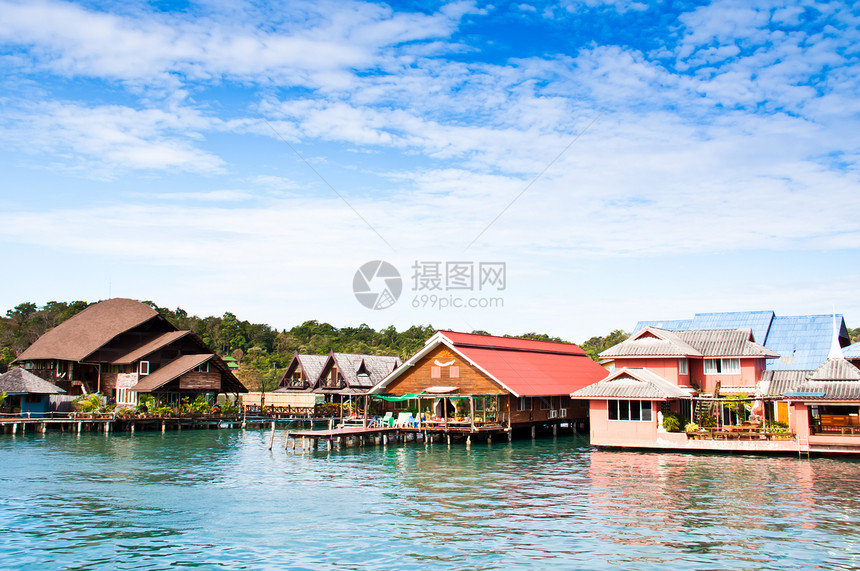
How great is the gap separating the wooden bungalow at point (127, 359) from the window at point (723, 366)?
38973mm

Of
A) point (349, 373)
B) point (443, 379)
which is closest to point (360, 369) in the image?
point (349, 373)

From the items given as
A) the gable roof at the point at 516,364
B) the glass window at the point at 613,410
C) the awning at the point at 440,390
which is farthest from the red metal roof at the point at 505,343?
the glass window at the point at 613,410

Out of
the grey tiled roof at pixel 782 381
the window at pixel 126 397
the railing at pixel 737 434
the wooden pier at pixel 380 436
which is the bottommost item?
the wooden pier at pixel 380 436

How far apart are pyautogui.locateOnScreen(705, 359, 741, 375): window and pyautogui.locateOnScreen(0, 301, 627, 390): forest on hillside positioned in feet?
141

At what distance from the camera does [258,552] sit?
1784 cm

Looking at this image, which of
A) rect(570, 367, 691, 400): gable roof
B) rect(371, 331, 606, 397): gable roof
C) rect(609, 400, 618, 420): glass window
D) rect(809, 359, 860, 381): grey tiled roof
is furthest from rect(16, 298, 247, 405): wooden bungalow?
rect(809, 359, 860, 381): grey tiled roof

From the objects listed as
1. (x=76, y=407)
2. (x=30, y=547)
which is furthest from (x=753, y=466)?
(x=76, y=407)

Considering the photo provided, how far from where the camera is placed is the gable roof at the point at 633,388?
3809 cm

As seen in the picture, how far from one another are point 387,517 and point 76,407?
47.3 meters

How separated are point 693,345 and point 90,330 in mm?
51182

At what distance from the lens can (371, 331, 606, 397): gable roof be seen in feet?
152

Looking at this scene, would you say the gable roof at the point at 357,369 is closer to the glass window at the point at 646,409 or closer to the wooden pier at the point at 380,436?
the wooden pier at the point at 380,436

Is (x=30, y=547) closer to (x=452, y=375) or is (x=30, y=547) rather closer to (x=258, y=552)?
(x=258, y=552)

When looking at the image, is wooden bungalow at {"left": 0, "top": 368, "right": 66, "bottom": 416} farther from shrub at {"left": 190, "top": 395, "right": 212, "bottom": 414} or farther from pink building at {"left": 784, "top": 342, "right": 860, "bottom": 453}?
pink building at {"left": 784, "top": 342, "right": 860, "bottom": 453}
